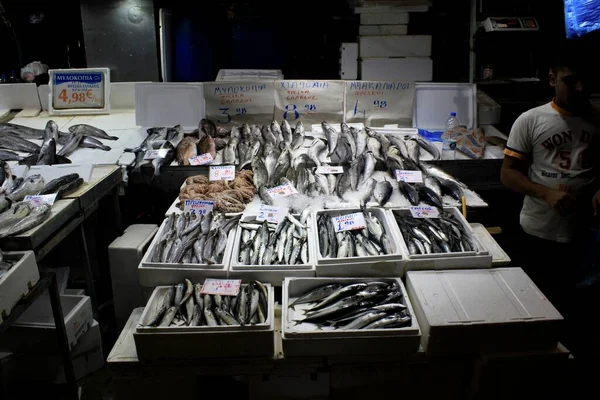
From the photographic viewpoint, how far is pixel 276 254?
2.99 m

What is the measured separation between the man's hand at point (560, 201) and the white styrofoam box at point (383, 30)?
4207 millimetres

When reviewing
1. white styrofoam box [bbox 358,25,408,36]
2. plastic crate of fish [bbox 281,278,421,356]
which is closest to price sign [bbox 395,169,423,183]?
plastic crate of fish [bbox 281,278,421,356]

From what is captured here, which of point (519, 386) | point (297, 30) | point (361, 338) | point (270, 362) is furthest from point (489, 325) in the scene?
point (297, 30)

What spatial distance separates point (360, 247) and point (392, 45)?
4.56 meters

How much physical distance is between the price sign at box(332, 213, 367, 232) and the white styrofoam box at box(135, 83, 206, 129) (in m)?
2.77

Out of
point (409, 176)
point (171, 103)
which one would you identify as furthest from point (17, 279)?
point (171, 103)

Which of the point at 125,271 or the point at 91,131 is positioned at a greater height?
the point at 91,131

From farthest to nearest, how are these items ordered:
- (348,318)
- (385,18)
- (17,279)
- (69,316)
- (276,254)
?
(385,18)
(69,316)
(276,254)
(348,318)
(17,279)

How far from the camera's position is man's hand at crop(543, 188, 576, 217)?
306 centimetres

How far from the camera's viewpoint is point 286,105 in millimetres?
5293

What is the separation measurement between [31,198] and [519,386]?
3386 mm

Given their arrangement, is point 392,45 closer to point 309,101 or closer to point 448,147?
point 309,101

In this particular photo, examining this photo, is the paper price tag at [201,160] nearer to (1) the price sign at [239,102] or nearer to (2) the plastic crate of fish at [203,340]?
(1) the price sign at [239,102]

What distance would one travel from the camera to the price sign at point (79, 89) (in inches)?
237
